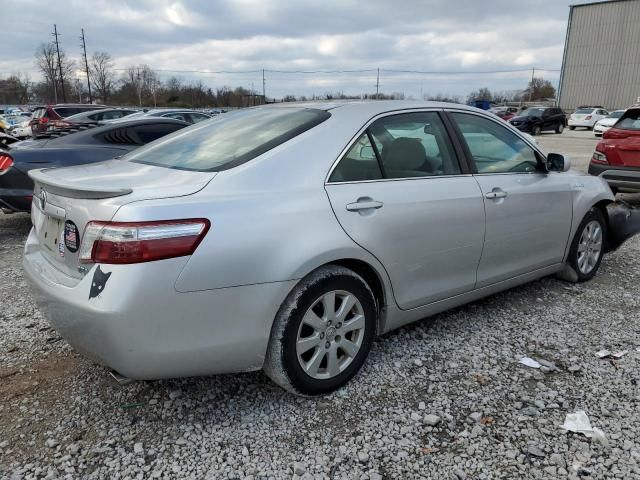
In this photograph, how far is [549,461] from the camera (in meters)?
2.36

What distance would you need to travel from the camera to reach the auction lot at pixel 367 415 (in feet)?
7.65

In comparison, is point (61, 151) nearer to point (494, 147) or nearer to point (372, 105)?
point (372, 105)

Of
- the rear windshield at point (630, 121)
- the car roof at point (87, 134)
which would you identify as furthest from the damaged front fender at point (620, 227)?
the car roof at point (87, 134)

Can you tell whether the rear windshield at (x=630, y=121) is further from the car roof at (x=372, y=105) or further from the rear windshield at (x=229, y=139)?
the rear windshield at (x=229, y=139)

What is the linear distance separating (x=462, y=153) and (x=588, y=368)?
60.6 inches

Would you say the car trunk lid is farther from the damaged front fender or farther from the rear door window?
the damaged front fender

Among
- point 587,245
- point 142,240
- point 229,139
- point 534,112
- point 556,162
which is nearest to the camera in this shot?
point 142,240

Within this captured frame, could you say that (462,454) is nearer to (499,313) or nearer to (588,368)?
(588,368)

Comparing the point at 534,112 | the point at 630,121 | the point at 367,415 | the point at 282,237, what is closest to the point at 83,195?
the point at 282,237

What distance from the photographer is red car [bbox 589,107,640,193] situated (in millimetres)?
7512

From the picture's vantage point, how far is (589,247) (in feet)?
15.1

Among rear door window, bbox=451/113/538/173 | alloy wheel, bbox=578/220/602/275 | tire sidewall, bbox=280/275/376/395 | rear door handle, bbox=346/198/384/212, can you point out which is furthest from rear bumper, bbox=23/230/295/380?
alloy wheel, bbox=578/220/602/275

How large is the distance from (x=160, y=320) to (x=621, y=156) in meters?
7.63

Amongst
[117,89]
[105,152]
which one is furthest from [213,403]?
[117,89]
